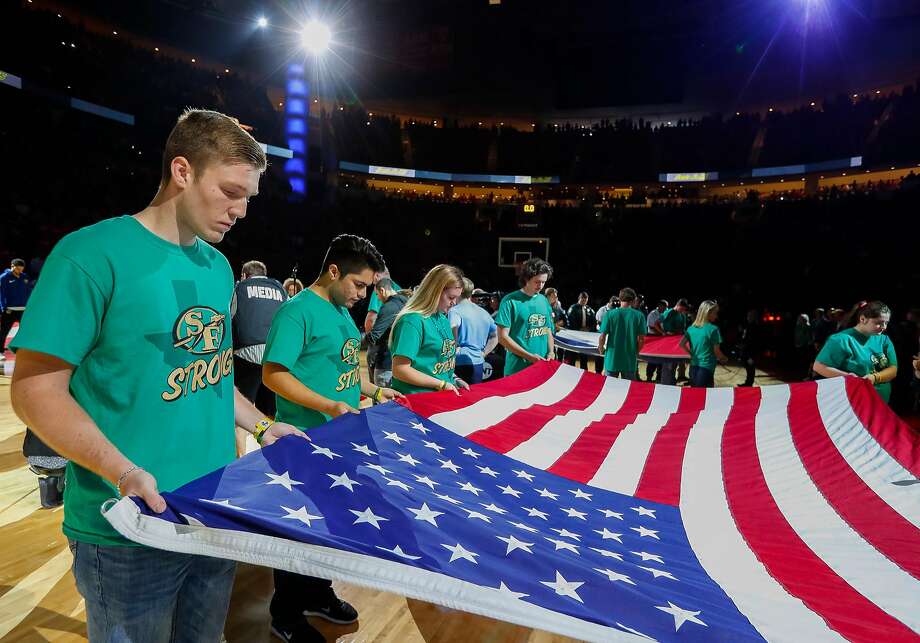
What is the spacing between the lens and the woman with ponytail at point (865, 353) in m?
3.95

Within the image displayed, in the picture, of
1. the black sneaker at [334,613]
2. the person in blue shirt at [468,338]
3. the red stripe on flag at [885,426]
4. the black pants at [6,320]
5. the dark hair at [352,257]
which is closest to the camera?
the dark hair at [352,257]

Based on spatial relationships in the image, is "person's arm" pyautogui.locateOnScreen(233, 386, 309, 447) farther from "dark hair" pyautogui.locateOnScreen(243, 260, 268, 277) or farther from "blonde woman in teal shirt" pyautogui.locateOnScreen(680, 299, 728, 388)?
"blonde woman in teal shirt" pyautogui.locateOnScreen(680, 299, 728, 388)

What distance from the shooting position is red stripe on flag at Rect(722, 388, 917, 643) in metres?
1.35

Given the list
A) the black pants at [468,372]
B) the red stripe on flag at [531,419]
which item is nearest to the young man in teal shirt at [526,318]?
the black pants at [468,372]

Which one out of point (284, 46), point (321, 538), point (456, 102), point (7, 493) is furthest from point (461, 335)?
point (456, 102)

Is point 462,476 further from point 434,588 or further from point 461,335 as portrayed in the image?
point 461,335

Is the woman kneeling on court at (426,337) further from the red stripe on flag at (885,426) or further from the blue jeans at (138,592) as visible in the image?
the red stripe on flag at (885,426)

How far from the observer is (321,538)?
1.15 metres

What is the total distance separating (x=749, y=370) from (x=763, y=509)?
23.5 feet

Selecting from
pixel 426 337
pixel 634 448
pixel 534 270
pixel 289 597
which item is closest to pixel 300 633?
pixel 289 597

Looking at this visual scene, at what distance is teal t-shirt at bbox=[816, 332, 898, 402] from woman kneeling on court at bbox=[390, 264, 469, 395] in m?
3.27

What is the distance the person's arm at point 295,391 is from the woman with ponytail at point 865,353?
12.9ft

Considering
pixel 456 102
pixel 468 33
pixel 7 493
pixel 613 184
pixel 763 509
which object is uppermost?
pixel 468 33

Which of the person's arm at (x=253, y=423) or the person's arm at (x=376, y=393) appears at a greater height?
the person's arm at (x=253, y=423)
